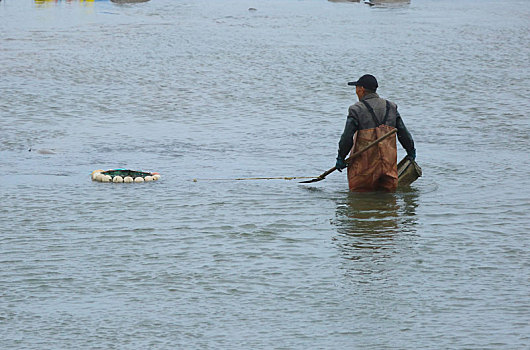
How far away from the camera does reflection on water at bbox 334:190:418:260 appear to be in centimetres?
921

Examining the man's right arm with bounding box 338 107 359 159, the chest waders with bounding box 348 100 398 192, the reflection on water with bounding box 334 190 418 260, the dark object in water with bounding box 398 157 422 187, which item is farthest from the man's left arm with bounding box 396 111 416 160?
the reflection on water with bounding box 334 190 418 260

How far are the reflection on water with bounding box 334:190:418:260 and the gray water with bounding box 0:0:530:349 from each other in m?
0.03

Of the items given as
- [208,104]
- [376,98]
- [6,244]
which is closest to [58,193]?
[6,244]

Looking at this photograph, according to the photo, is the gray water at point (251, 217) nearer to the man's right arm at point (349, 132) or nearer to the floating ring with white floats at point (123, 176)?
the floating ring with white floats at point (123, 176)

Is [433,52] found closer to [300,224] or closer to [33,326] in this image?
[300,224]

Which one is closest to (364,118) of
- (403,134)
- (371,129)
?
(371,129)

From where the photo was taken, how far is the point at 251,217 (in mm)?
10383

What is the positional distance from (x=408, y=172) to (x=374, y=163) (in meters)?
0.71

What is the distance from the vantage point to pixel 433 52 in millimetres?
30500

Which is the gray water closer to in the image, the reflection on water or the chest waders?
the reflection on water

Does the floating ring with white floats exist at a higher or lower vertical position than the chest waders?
lower

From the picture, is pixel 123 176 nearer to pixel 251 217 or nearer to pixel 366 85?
pixel 251 217

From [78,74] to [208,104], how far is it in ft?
19.5

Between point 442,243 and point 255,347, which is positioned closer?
point 255,347
